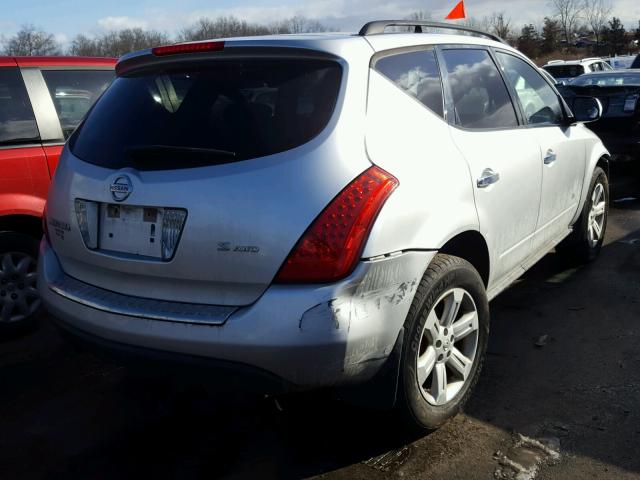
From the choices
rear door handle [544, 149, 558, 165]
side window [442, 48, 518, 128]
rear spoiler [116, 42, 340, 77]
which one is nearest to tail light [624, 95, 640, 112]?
rear door handle [544, 149, 558, 165]

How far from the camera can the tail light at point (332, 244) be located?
2.37m

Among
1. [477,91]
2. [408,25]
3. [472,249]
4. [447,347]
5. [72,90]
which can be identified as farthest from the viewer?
[72,90]

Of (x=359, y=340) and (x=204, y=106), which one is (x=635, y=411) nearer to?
(x=359, y=340)

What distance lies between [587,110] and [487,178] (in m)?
2.06

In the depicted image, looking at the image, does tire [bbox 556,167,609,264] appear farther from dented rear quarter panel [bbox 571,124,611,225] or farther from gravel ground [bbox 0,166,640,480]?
gravel ground [bbox 0,166,640,480]

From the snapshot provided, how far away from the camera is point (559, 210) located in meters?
4.48

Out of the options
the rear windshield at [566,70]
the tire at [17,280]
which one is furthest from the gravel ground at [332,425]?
the rear windshield at [566,70]

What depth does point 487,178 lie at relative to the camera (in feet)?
10.7

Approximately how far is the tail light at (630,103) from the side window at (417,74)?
5.68 meters

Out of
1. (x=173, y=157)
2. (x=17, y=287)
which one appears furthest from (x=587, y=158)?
(x=17, y=287)

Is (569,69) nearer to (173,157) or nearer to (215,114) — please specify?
(215,114)

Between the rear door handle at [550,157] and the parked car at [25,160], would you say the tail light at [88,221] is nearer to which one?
the parked car at [25,160]

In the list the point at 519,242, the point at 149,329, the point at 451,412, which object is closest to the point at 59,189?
the point at 149,329

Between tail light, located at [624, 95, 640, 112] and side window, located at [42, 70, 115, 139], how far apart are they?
20.1 feet
